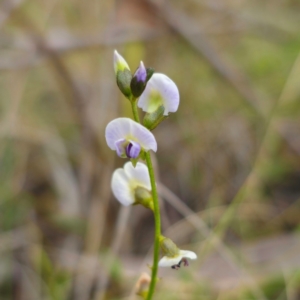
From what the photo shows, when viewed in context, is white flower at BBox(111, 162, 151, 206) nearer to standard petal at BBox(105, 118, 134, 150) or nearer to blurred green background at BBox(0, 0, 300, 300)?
standard petal at BBox(105, 118, 134, 150)

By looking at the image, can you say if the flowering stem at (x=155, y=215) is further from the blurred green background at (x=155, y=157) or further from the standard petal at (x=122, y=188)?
the blurred green background at (x=155, y=157)

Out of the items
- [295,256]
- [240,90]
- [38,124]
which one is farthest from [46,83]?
[295,256]

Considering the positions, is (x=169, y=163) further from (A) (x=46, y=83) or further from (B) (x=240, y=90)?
(A) (x=46, y=83)

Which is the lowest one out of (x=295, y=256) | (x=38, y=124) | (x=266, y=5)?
(x=295, y=256)

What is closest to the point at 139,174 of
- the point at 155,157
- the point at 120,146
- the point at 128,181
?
the point at 128,181

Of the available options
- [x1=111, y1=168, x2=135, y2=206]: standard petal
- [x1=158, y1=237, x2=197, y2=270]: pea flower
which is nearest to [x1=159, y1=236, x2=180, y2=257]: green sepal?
[x1=158, y1=237, x2=197, y2=270]: pea flower

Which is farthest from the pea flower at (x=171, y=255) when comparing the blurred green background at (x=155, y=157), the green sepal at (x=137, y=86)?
the blurred green background at (x=155, y=157)

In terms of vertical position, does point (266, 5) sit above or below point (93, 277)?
above
